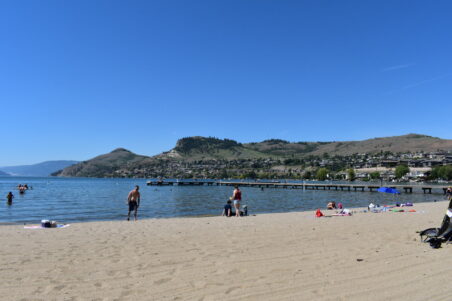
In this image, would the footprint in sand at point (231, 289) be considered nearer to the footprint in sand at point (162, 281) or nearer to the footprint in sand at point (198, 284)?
the footprint in sand at point (198, 284)

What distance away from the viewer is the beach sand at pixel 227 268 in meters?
5.35

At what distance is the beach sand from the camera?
5352 mm

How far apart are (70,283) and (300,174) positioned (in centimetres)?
19817

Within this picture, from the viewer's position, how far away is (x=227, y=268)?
6871 millimetres

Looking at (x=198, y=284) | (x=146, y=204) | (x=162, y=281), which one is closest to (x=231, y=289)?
(x=198, y=284)

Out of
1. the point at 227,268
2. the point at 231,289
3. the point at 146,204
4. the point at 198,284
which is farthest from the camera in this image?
the point at 146,204

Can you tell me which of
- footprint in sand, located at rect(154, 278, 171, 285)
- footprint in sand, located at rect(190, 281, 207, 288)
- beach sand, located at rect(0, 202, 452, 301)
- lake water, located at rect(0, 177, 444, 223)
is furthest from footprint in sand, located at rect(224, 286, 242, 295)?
lake water, located at rect(0, 177, 444, 223)

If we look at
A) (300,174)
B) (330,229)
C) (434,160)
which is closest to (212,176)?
(300,174)

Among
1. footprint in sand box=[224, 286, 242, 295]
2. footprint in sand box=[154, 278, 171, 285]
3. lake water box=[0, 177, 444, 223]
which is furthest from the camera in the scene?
lake water box=[0, 177, 444, 223]

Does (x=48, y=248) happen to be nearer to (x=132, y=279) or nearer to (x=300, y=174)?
(x=132, y=279)

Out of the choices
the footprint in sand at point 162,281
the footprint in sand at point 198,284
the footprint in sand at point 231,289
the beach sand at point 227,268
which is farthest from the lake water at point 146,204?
the footprint in sand at point 231,289

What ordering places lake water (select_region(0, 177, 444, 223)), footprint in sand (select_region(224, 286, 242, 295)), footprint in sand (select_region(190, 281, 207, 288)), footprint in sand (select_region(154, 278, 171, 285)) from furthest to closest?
lake water (select_region(0, 177, 444, 223)) → footprint in sand (select_region(154, 278, 171, 285)) → footprint in sand (select_region(190, 281, 207, 288)) → footprint in sand (select_region(224, 286, 242, 295))

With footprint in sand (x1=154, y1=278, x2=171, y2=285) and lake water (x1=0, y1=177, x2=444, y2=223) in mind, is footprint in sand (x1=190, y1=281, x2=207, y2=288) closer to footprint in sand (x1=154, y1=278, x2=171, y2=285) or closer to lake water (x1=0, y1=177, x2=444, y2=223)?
footprint in sand (x1=154, y1=278, x2=171, y2=285)

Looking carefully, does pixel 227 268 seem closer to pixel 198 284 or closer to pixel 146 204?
pixel 198 284
